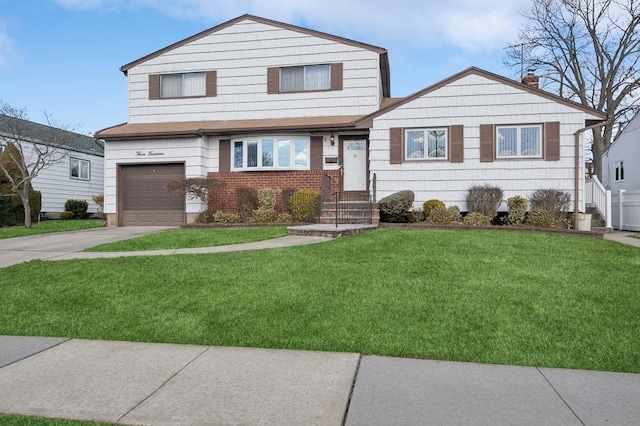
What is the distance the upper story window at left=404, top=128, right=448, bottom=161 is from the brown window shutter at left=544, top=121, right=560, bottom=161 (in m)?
2.92

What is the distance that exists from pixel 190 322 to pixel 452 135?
11.0 metres

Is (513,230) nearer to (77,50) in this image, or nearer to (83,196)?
(77,50)

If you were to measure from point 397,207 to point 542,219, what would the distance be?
3.98m

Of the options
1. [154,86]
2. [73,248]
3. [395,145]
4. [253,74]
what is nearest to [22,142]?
[154,86]

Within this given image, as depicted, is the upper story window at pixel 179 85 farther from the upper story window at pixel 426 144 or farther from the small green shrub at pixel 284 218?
the upper story window at pixel 426 144

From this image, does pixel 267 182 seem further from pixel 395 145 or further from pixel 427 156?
pixel 427 156

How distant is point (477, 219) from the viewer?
12328 mm

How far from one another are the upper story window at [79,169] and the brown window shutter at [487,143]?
21668 mm

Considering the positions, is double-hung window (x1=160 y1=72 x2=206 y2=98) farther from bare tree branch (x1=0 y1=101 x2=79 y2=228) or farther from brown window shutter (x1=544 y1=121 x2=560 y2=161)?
brown window shutter (x1=544 y1=121 x2=560 y2=161)

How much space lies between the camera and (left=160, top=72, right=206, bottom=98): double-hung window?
16.8m

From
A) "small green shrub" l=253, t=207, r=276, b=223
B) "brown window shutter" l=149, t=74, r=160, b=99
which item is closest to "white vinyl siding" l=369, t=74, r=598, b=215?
"small green shrub" l=253, t=207, r=276, b=223

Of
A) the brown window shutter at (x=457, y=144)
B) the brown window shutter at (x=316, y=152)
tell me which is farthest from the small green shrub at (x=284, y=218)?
the brown window shutter at (x=457, y=144)

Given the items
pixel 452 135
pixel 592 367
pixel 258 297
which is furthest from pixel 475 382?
pixel 452 135

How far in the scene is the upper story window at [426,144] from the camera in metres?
13.8
